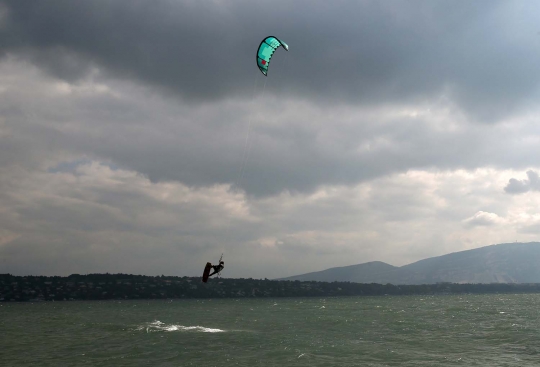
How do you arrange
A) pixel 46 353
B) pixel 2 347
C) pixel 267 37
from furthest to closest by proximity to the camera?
1. pixel 2 347
2. pixel 46 353
3. pixel 267 37

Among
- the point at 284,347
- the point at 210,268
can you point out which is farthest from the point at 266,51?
the point at 284,347

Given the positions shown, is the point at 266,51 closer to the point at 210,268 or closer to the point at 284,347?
the point at 210,268

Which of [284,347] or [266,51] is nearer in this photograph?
[266,51]

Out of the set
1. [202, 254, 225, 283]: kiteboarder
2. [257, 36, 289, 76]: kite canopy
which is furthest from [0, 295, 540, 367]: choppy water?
[257, 36, 289, 76]: kite canopy

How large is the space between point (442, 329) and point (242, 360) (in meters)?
35.9

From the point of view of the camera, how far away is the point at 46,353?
40.2m

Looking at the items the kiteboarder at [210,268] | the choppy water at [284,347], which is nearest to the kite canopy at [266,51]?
the kiteboarder at [210,268]

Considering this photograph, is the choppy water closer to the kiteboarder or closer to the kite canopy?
the kiteboarder

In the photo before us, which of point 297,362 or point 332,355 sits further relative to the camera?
point 332,355

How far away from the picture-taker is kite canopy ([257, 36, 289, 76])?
3094 centimetres

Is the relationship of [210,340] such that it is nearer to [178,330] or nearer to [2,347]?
[178,330]

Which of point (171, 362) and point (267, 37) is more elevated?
point (267, 37)

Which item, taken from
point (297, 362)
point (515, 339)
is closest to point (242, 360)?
point (297, 362)

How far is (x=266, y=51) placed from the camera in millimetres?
31453
